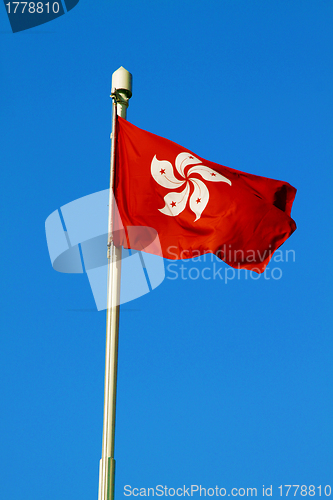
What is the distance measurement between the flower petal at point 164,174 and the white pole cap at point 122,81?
150 centimetres

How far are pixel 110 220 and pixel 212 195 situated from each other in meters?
2.89

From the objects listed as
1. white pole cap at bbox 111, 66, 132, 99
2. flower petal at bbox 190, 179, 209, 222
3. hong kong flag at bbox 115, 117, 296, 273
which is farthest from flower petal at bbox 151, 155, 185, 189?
white pole cap at bbox 111, 66, 132, 99

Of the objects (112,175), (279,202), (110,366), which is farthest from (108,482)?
(279,202)

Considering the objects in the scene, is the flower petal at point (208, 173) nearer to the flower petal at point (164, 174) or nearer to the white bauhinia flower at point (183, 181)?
the white bauhinia flower at point (183, 181)

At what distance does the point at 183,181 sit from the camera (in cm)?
1354

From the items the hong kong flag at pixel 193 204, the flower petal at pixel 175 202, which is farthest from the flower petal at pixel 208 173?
the flower petal at pixel 175 202

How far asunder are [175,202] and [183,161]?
95cm

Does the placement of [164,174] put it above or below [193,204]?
above

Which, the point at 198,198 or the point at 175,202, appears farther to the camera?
the point at 198,198

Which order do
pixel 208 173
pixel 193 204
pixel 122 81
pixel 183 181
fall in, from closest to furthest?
pixel 122 81 → pixel 183 181 → pixel 193 204 → pixel 208 173

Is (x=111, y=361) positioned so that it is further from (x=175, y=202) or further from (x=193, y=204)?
(x=193, y=204)

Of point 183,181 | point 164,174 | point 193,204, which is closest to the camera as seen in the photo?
point 164,174

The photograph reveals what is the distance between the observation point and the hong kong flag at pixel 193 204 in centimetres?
1303

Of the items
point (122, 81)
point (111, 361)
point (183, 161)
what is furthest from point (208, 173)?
point (111, 361)
